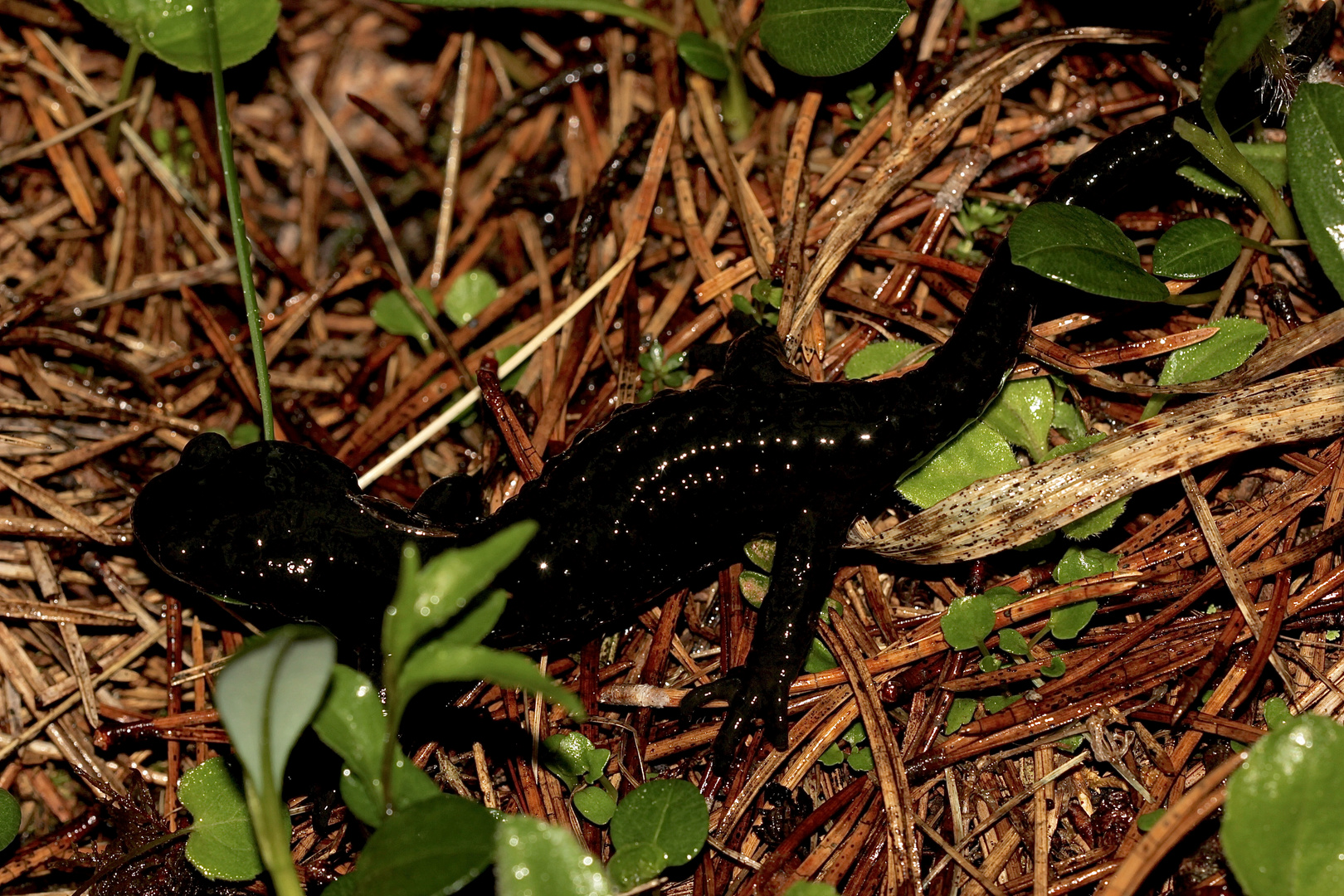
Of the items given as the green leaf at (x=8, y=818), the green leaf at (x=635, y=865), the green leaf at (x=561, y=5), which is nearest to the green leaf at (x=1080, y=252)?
the green leaf at (x=561, y=5)

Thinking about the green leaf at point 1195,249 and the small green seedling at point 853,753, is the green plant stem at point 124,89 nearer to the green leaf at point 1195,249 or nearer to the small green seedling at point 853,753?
the small green seedling at point 853,753

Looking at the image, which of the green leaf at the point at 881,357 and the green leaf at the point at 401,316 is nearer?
the green leaf at the point at 881,357

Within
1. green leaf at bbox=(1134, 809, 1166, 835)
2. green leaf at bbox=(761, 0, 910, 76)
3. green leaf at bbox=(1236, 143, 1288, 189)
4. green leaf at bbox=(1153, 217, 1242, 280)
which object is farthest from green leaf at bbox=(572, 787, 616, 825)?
green leaf at bbox=(1236, 143, 1288, 189)

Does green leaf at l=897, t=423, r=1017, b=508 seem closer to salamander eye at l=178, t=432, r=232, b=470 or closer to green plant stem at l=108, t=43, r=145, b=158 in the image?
salamander eye at l=178, t=432, r=232, b=470

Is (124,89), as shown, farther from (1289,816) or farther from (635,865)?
(1289,816)

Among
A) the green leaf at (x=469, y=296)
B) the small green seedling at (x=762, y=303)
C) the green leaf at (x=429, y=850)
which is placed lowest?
the green leaf at (x=429, y=850)

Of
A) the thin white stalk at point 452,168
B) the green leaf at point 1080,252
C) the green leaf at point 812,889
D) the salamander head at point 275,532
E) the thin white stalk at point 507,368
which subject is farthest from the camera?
the thin white stalk at point 452,168
